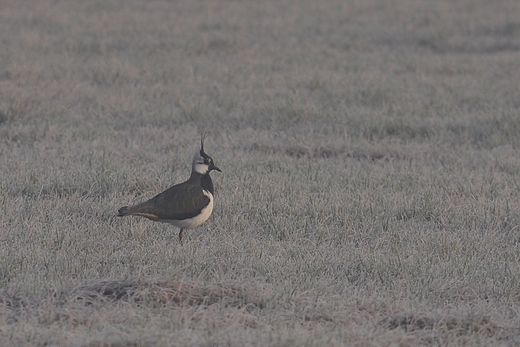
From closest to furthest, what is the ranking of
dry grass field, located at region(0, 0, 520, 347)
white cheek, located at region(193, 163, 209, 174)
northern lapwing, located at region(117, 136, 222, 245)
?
dry grass field, located at region(0, 0, 520, 347)
northern lapwing, located at region(117, 136, 222, 245)
white cheek, located at region(193, 163, 209, 174)

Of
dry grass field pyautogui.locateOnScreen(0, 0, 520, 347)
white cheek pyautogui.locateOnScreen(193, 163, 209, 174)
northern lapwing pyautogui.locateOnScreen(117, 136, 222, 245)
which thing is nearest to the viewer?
dry grass field pyautogui.locateOnScreen(0, 0, 520, 347)

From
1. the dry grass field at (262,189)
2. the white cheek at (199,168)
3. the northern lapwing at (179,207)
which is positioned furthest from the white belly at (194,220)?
the white cheek at (199,168)

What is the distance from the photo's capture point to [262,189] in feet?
25.1

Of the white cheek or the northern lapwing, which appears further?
the white cheek

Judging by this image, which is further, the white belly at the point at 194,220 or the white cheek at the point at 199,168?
the white cheek at the point at 199,168

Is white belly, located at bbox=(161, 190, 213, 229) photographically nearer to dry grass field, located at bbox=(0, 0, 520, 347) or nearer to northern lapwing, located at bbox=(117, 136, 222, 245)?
northern lapwing, located at bbox=(117, 136, 222, 245)

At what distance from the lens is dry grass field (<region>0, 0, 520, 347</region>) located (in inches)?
181

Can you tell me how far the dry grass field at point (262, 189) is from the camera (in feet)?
15.1

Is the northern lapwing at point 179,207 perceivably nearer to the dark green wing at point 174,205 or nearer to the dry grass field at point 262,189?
the dark green wing at point 174,205

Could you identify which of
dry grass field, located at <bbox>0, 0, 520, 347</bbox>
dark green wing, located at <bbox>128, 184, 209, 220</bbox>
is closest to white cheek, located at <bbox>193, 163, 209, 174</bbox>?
dark green wing, located at <bbox>128, 184, 209, 220</bbox>

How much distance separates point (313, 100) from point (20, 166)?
536 cm

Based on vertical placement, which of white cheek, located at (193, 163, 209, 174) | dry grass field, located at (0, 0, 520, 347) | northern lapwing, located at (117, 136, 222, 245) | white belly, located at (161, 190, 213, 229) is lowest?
dry grass field, located at (0, 0, 520, 347)

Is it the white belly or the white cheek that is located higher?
the white cheek

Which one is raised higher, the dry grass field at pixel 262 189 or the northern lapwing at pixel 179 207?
the northern lapwing at pixel 179 207
